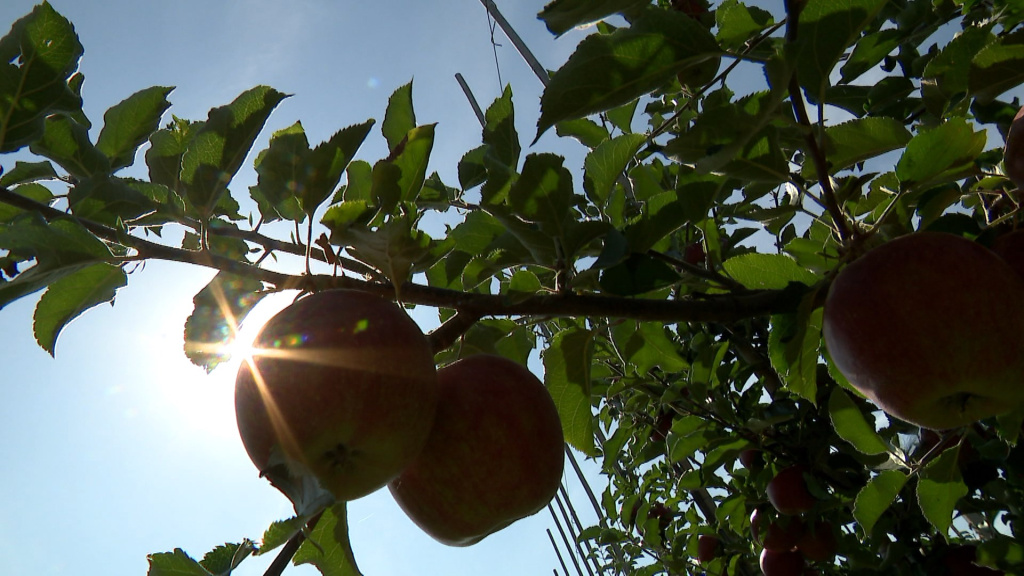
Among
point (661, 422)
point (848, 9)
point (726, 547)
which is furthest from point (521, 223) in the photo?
point (726, 547)

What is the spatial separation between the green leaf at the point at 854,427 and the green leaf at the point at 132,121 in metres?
1.43

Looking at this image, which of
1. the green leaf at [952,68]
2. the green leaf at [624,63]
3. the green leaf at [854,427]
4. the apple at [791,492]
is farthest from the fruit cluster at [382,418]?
the apple at [791,492]

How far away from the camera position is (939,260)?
85 centimetres

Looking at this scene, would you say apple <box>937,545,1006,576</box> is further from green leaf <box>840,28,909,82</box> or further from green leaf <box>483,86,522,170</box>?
green leaf <box>483,86,522,170</box>

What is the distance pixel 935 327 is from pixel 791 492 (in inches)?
53.4

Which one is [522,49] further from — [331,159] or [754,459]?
[331,159]

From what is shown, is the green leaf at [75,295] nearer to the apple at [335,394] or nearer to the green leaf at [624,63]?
the apple at [335,394]

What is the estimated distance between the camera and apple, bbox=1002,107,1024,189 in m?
0.95

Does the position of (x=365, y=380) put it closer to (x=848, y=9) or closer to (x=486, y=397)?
(x=486, y=397)

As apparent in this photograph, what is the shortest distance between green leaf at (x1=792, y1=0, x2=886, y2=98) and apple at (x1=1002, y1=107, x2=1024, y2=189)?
303mm

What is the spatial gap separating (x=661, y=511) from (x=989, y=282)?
3050mm

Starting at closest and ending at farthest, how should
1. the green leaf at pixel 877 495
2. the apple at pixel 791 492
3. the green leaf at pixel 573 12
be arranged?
the green leaf at pixel 573 12, the green leaf at pixel 877 495, the apple at pixel 791 492

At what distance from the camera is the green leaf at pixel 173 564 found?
89cm

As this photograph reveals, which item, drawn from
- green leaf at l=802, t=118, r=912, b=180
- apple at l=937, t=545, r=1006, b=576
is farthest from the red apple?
green leaf at l=802, t=118, r=912, b=180
